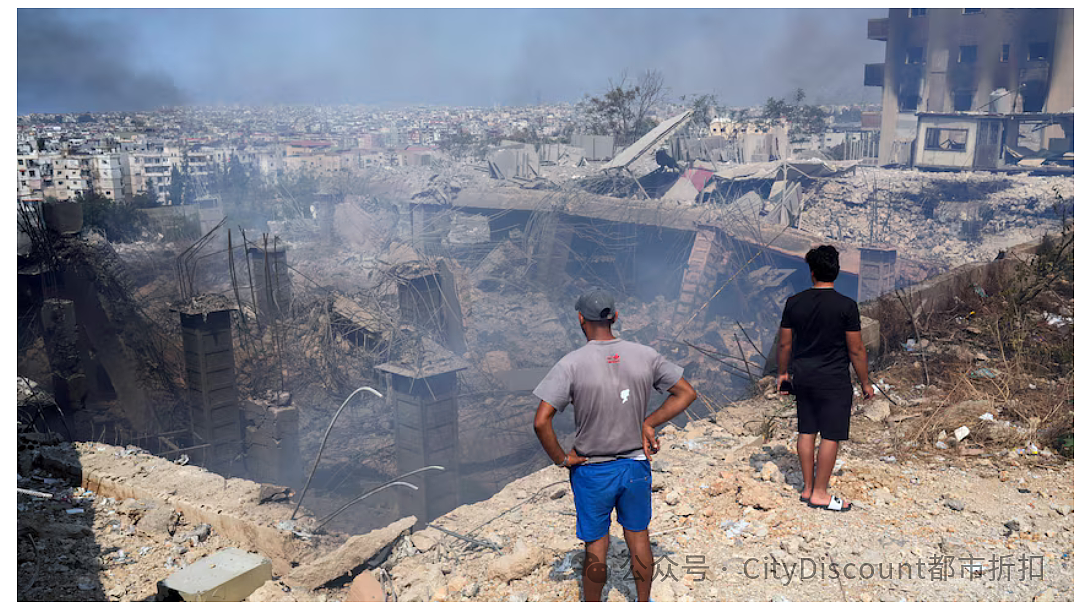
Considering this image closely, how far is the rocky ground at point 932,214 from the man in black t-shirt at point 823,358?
18.2 m

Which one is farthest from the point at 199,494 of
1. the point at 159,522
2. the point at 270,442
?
the point at 270,442

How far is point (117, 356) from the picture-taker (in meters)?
11.6

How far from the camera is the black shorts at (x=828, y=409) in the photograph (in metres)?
3.37

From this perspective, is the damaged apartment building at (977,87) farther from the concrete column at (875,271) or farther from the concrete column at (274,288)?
the concrete column at (274,288)

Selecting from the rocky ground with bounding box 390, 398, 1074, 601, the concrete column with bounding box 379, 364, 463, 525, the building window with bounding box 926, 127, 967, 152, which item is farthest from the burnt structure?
the building window with bounding box 926, 127, 967, 152

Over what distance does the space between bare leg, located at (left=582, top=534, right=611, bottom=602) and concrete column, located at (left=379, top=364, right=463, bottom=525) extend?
6.39 m

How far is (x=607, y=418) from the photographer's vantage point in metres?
2.60

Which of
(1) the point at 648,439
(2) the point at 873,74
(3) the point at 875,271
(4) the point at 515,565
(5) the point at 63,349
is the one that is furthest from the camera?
(2) the point at 873,74

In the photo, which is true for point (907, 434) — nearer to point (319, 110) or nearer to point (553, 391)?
point (553, 391)

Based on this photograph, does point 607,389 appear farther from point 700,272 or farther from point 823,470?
point 700,272

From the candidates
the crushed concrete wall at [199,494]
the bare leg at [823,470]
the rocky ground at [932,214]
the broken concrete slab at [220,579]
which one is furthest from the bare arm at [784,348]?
the rocky ground at [932,214]

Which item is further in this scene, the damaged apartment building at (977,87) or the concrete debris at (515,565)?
the damaged apartment building at (977,87)

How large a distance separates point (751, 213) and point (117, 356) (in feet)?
48.4

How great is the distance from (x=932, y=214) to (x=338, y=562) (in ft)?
75.6
